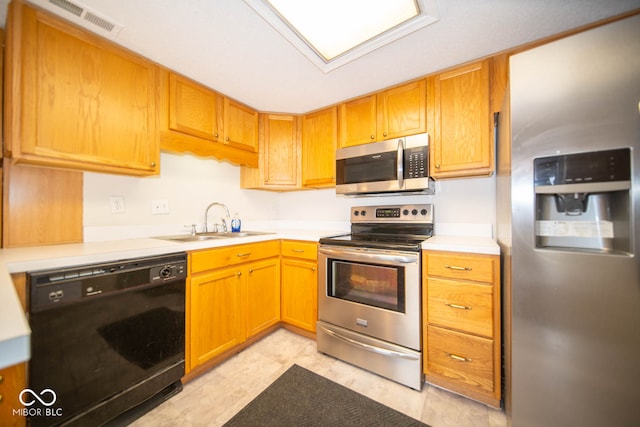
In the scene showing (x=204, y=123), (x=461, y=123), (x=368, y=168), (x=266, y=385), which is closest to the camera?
(x=266, y=385)

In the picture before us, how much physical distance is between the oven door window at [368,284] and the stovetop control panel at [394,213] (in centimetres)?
61

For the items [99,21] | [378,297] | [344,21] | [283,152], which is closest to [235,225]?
[283,152]

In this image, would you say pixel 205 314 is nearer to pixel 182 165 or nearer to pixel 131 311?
pixel 131 311

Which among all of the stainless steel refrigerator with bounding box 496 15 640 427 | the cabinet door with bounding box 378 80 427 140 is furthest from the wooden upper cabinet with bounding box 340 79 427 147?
the stainless steel refrigerator with bounding box 496 15 640 427

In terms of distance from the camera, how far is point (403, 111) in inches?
76.7

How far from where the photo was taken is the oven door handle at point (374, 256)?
5.12 feet

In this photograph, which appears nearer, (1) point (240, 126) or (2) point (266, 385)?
(2) point (266, 385)

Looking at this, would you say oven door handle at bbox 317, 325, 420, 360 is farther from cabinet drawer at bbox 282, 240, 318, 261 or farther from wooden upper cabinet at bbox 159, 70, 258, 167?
wooden upper cabinet at bbox 159, 70, 258, 167

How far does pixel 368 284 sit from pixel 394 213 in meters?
0.73

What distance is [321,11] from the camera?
1286mm

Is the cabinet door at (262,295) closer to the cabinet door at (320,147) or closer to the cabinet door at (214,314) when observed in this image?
the cabinet door at (214,314)

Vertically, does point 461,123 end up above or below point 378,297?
above

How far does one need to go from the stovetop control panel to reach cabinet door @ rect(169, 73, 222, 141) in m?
1.49

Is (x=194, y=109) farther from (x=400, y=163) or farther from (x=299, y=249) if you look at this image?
(x=400, y=163)
